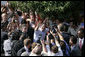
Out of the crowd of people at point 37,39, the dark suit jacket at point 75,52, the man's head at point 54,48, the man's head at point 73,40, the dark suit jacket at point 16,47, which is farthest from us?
the dark suit jacket at point 16,47

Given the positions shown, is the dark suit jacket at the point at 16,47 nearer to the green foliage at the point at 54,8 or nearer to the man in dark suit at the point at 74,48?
the man in dark suit at the point at 74,48

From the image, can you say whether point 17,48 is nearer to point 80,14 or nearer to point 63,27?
point 63,27

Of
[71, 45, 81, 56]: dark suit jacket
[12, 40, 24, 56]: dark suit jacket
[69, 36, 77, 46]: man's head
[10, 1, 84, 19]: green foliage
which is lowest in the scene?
[71, 45, 81, 56]: dark suit jacket

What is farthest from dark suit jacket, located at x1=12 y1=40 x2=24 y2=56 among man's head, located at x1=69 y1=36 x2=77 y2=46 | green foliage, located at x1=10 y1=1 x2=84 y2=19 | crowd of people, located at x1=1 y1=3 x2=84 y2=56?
green foliage, located at x1=10 y1=1 x2=84 y2=19

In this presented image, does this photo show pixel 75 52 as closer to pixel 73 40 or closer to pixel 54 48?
pixel 73 40

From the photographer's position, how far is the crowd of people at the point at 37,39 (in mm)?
6426

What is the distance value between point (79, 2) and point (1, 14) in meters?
3.17

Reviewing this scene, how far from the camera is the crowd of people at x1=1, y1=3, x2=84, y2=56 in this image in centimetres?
643

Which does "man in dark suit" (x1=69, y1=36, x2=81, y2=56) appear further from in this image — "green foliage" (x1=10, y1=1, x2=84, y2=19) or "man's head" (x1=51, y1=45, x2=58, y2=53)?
"green foliage" (x1=10, y1=1, x2=84, y2=19)

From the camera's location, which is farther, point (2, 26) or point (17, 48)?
point (2, 26)

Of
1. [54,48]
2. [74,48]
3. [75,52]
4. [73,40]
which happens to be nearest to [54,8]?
[73,40]

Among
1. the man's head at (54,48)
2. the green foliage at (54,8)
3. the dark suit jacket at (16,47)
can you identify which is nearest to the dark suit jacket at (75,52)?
the man's head at (54,48)

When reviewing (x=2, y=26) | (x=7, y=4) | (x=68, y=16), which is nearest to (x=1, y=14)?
(x=7, y=4)

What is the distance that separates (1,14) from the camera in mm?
10312
